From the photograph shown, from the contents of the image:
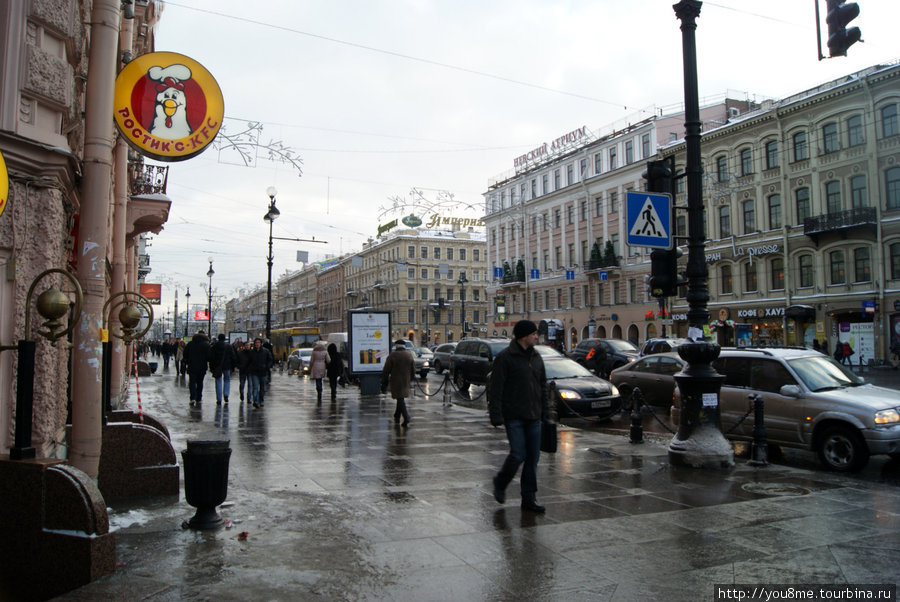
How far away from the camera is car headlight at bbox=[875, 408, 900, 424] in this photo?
833 centimetres

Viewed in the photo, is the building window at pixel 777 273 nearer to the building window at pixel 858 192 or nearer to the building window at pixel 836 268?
the building window at pixel 836 268

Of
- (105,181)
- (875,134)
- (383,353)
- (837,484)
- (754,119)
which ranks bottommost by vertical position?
(837,484)

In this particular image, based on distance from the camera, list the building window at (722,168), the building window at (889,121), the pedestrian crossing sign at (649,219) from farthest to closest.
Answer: the building window at (722,168) → the building window at (889,121) → the pedestrian crossing sign at (649,219)

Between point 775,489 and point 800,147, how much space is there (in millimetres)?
37312

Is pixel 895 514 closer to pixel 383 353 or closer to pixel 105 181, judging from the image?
pixel 105 181

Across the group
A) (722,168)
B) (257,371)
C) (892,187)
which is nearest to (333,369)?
(257,371)

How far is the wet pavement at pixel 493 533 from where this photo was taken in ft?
14.9

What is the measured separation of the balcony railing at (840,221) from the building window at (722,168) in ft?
24.2

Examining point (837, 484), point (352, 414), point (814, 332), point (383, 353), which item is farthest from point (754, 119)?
point (837, 484)

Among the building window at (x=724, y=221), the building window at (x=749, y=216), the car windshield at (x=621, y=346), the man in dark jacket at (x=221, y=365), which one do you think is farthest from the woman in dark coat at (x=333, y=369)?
the building window at (x=724, y=221)

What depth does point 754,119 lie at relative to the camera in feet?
133

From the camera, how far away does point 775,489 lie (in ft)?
24.3

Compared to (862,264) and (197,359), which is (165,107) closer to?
(197,359)

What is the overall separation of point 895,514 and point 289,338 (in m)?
49.9
